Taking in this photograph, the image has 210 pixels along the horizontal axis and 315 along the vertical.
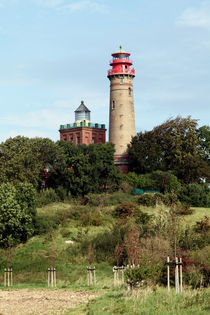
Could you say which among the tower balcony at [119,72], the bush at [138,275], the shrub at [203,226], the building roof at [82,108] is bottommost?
the bush at [138,275]

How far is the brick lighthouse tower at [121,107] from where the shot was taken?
68438 millimetres

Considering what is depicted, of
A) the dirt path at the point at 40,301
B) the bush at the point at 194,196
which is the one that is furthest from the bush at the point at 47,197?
the dirt path at the point at 40,301

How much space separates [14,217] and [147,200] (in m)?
14.5

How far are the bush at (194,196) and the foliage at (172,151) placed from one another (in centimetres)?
743

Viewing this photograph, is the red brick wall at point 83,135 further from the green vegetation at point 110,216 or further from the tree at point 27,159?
the tree at point 27,159

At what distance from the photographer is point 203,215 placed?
48.0m

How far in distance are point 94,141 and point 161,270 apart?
154 feet

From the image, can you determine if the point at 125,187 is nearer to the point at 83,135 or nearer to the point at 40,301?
the point at 83,135

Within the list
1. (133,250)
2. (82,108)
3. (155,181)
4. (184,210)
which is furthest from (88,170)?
(133,250)

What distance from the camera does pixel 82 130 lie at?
71.8 m

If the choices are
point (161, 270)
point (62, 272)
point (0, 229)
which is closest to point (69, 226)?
point (0, 229)

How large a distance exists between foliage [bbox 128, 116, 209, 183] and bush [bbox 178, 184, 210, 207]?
24.4 feet

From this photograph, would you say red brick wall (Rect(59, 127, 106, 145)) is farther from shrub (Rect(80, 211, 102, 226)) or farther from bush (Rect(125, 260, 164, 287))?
bush (Rect(125, 260, 164, 287))

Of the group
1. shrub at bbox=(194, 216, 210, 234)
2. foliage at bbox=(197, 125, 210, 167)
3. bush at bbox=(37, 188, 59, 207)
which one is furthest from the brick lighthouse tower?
shrub at bbox=(194, 216, 210, 234)
